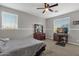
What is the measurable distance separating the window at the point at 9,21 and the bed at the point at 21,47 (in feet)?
0.79

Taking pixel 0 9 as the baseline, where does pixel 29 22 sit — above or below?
below

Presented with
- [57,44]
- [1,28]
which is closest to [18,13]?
[1,28]

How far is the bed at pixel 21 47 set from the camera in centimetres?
112

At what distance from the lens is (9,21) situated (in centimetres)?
111

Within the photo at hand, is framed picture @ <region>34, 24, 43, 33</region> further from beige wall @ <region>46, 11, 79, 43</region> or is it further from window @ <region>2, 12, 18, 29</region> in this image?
window @ <region>2, 12, 18, 29</region>

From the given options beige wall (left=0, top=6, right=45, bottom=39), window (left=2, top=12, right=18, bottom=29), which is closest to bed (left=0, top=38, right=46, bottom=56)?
beige wall (left=0, top=6, right=45, bottom=39)

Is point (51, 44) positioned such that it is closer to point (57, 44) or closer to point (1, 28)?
point (57, 44)

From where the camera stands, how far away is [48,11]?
1383mm

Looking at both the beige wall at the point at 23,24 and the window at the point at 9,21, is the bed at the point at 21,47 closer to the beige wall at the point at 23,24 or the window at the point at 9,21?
the beige wall at the point at 23,24

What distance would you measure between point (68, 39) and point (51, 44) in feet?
1.03

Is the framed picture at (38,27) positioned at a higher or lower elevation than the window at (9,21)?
lower

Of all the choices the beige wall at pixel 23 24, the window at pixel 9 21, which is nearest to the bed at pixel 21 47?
the beige wall at pixel 23 24

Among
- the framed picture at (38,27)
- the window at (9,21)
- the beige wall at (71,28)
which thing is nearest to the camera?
the window at (9,21)

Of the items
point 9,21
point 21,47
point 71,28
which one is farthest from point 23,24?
point 71,28
